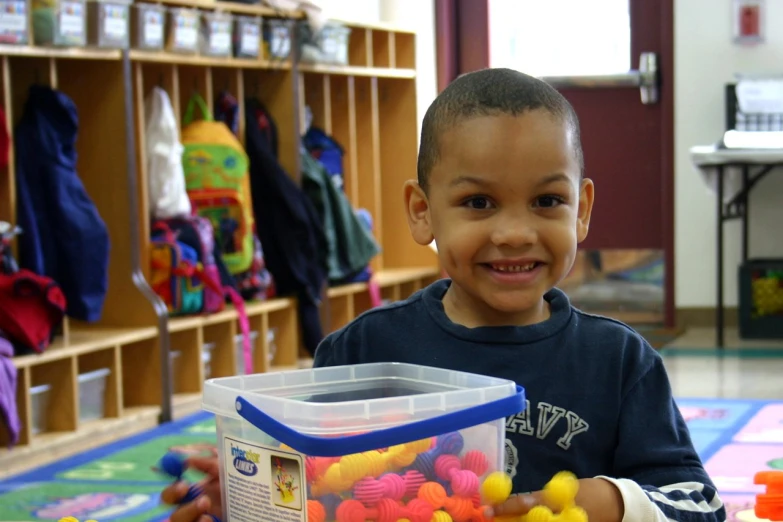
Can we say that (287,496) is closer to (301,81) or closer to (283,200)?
(283,200)

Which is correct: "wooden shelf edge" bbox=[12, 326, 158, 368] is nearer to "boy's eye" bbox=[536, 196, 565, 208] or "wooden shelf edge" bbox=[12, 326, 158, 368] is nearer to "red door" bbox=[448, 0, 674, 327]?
"boy's eye" bbox=[536, 196, 565, 208]

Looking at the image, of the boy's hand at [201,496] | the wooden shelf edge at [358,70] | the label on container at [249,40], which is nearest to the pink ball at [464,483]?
the boy's hand at [201,496]

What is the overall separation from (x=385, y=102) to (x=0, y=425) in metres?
2.86

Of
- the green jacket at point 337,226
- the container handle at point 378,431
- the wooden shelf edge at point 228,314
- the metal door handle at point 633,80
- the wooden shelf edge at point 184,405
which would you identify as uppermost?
the metal door handle at point 633,80

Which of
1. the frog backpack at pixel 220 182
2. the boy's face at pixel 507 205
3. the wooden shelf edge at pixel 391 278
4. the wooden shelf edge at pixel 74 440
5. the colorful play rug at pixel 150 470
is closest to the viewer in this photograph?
the boy's face at pixel 507 205

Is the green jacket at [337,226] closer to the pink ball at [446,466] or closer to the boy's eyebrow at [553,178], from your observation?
the boy's eyebrow at [553,178]

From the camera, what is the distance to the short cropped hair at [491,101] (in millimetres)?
1115

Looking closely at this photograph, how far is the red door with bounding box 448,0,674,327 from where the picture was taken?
18.4 ft

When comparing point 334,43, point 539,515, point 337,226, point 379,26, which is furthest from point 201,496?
point 379,26

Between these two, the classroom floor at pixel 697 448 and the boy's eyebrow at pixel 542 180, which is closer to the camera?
the boy's eyebrow at pixel 542 180

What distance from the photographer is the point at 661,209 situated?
568 cm

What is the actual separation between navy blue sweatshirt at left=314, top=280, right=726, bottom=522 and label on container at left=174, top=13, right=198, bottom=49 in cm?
280

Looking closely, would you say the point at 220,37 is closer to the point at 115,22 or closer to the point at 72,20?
the point at 115,22

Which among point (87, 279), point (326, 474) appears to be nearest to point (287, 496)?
point (326, 474)
